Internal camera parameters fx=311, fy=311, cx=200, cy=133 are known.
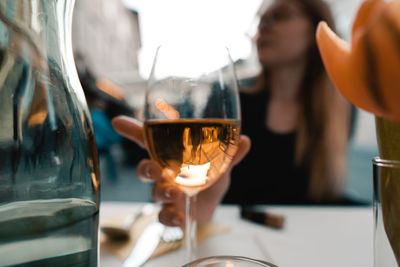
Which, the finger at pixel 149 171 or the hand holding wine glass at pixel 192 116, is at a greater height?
the hand holding wine glass at pixel 192 116

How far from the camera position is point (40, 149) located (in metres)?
0.22

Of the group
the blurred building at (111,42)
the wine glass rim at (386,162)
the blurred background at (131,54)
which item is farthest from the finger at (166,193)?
the blurred building at (111,42)

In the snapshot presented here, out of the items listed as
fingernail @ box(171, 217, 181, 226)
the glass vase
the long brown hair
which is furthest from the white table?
the long brown hair

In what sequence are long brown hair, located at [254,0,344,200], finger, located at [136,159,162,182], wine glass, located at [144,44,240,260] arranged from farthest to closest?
long brown hair, located at [254,0,344,200], finger, located at [136,159,162,182], wine glass, located at [144,44,240,260]

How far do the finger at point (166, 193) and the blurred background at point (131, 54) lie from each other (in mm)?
164

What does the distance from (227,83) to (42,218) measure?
0.23 meters

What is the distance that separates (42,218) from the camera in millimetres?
202

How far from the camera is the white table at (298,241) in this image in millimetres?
331

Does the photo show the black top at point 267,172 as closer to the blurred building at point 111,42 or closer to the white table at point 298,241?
the white table at point 298,241

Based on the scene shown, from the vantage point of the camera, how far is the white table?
0.33m

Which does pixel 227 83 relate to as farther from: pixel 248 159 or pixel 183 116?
pixel 248 159

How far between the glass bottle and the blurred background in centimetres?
15

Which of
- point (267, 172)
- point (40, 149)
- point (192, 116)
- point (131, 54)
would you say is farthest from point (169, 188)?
point (131, 54)

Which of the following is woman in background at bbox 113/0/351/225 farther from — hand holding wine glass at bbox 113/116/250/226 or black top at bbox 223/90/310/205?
hand holding wine glass at bbox 113/116/250/226
